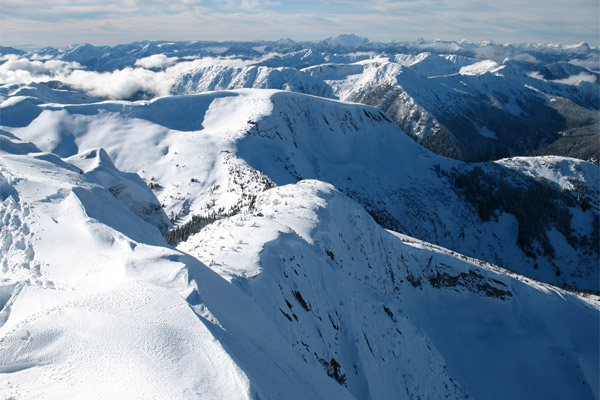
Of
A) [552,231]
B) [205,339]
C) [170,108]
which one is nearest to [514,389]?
[205,339]

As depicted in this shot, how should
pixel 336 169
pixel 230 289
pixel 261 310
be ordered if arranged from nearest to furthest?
pixel 230 289, pixel 261 310, pixel 336 169

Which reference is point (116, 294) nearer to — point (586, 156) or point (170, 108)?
point (170, 108)

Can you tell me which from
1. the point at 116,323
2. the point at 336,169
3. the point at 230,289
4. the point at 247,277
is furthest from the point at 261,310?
the point at 336,169

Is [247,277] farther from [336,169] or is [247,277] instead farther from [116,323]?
[336,169]

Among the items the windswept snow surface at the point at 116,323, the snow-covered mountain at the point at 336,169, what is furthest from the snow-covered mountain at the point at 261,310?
the snow-covered mountain at the point at 336,169

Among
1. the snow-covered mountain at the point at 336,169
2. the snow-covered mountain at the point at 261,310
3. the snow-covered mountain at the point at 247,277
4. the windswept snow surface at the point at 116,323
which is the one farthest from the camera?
the snow-covered mountain at the point at 336,169

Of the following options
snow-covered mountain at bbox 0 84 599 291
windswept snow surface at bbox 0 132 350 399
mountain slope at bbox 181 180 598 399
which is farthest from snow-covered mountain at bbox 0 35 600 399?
snow-covered mountain at bbox 0 84 599 291

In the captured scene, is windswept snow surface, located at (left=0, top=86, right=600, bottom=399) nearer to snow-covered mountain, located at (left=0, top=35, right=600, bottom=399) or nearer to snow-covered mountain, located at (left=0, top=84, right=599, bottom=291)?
snow-covered mountain, located at (left=0, top=35, right=600, bottom=399)

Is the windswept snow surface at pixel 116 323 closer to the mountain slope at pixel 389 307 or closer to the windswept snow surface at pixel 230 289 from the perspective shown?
the windswept snow surface at pixel 230 289
